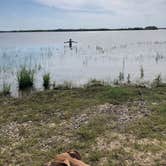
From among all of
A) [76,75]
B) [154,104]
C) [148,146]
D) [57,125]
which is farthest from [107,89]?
[76,75]

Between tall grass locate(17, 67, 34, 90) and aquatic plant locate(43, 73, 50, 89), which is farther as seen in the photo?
aquatic plant locate(43, 73, 50, 89)

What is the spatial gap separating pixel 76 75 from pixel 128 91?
6809 millimetres

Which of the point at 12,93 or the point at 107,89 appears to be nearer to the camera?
the point at 107,89

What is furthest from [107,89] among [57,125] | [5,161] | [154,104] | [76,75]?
[76,75]

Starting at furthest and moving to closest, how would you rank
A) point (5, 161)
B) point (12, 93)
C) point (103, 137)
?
point (12, 93) < point (103, 137) < point (5, 161)

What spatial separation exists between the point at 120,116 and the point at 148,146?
1.77 metres

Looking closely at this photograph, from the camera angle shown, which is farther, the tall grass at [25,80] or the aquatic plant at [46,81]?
the aquatic plant at [46,81]

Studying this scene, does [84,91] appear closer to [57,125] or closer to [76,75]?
[57,125]

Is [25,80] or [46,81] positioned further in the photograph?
[46,81]

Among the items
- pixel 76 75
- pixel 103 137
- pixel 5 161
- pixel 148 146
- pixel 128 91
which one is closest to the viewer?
pixel 5 161

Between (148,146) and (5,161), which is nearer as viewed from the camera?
(5,161)

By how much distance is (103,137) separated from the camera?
5.88m

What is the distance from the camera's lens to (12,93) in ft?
39.2

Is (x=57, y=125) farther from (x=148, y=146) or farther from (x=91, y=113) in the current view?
(x=148, y=146)
